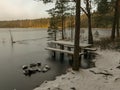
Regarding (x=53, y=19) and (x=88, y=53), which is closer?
(x=88, y=53)

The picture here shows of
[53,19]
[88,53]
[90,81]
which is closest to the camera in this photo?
[90,81]

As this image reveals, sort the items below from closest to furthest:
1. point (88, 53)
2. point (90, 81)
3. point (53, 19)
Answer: point (90, 81), point (88, 53), point (53, 19)

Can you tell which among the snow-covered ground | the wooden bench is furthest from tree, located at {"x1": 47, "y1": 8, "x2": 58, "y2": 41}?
the snow-covered ground

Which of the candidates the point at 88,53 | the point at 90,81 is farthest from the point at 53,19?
the point at 90,81

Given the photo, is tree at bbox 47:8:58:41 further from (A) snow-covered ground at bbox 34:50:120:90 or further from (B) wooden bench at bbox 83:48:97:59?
(A) snow-covered ground at bbox 34:50:120:90

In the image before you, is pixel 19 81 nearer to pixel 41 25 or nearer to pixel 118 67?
pixel 118 67

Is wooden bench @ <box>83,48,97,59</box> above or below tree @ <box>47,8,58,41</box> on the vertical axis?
below

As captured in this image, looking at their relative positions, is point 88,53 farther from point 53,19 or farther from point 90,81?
point 53,19

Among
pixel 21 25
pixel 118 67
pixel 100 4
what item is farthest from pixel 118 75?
pixel 21 25

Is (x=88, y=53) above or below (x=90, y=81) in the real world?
above

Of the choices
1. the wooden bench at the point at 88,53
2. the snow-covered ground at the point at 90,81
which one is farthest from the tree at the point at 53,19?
the snow-covered ground at the point at 90,81

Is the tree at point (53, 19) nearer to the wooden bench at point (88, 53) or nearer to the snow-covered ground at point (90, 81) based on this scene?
the wooden bench at point (88, 53)

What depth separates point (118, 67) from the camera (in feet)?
34.2

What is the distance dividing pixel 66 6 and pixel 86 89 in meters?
22.4
